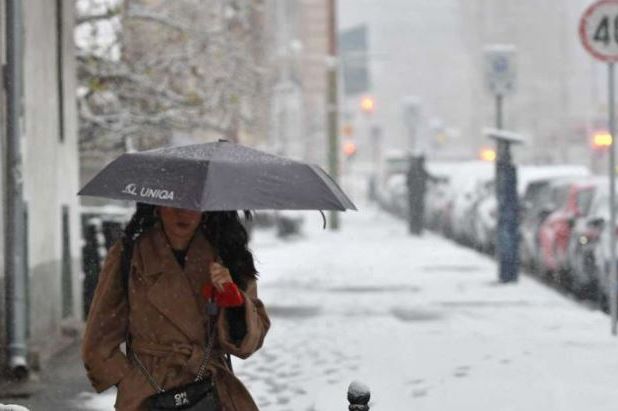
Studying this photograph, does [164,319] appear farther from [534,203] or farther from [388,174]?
[388,174]

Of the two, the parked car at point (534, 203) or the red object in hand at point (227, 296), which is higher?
the red object in hand at point (227, 296)

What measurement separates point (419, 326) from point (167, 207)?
9.07 m

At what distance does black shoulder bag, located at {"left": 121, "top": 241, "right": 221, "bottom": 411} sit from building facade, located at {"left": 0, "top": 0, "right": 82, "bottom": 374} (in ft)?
18.8

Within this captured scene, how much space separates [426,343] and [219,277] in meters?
7.90

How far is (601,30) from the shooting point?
12.6 m

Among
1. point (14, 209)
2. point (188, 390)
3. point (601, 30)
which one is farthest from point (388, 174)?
point (188, 390)

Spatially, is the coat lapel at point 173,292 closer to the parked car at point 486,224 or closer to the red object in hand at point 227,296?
the red object in hand at point 227,296

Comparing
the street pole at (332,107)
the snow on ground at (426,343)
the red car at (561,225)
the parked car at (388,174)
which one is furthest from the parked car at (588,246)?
the parked car at (388,174)

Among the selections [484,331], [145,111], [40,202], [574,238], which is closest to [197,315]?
[40,202]

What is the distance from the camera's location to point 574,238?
1778 centimetres

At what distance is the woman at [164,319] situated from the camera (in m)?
5.09

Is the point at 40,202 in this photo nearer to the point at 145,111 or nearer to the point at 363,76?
the point at 145,111

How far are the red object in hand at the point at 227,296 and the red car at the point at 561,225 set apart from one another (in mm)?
13599

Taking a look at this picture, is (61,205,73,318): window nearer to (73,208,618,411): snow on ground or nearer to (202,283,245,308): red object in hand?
(73,208,618,411): snow on ground
